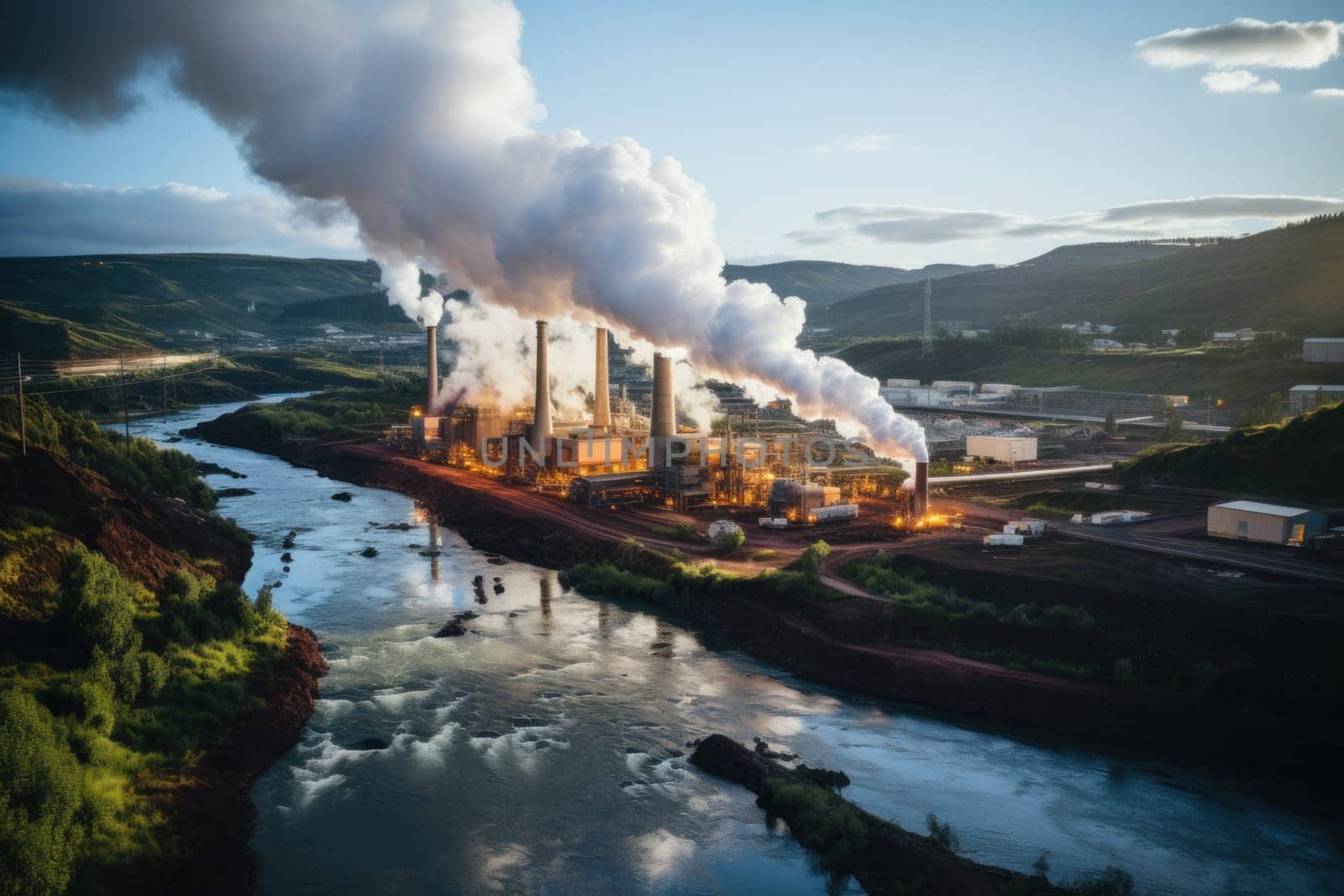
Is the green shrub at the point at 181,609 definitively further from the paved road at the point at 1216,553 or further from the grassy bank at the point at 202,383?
the grassy bank at the point at 202,383

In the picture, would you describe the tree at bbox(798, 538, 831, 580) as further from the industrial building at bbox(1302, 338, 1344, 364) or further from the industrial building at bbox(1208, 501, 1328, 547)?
the industrial building at bbox(1302, 338, 1344, 364)

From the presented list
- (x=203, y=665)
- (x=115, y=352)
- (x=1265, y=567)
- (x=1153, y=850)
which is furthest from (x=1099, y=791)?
(x=115, y=352)

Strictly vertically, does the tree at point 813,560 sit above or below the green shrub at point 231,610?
above

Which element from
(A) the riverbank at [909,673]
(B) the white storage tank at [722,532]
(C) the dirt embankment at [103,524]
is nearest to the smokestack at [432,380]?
(A) the riverbank at [909,673]

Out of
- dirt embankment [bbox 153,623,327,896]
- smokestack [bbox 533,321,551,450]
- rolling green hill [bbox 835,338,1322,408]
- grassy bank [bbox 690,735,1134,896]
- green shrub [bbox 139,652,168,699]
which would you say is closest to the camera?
grassy bank [bbox 690,735,1134,896]

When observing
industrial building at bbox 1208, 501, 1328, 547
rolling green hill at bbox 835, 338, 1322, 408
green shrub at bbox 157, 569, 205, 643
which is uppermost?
rolling green hill at bbox 835, 338, 1322, 408

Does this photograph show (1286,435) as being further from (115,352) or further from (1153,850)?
(115,352)

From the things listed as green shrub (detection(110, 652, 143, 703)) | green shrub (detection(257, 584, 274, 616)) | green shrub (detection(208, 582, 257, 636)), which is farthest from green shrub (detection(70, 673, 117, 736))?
green shrub (detection(257, 584, 274, 616))
